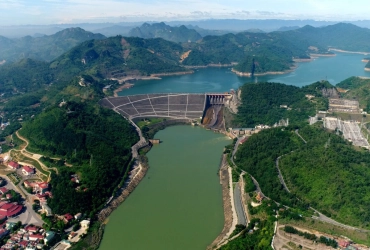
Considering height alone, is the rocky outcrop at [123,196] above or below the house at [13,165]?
above

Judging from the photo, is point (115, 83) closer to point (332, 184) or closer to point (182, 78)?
point (182, 78)

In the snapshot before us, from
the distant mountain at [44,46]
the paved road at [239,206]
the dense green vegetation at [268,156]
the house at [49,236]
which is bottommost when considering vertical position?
the distant mountain at [44,46]

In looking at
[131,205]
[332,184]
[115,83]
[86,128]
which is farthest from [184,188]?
[115,83]

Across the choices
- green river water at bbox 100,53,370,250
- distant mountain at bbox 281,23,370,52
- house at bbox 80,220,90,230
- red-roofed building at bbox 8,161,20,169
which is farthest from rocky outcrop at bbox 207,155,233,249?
distant mountain at bbox 281,23,370,52

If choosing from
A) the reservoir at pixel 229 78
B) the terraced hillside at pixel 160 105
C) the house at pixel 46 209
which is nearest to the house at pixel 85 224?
the house at pixel 46 209

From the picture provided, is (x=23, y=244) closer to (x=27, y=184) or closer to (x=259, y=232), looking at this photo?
(x=27, y=184)

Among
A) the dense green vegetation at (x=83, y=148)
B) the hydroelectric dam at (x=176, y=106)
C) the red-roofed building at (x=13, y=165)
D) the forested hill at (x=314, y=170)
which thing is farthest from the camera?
the hydroelectric dam at (x=176, y=106)

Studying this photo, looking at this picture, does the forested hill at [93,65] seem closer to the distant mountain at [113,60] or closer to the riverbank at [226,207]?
the distant mountain at [113,60]

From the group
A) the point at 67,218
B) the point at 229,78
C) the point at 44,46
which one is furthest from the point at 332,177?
the point at 44,46

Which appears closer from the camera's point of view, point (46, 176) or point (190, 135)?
point (46, 176)
